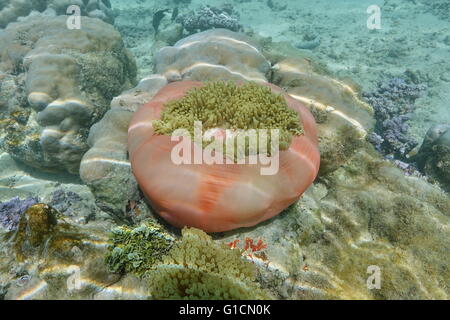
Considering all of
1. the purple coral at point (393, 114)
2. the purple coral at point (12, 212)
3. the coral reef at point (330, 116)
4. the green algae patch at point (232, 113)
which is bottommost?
the purple coral at point (12, 212)

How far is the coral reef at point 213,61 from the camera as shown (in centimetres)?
476

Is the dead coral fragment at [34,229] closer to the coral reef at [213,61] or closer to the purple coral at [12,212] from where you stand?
the purple coral at [12,212]

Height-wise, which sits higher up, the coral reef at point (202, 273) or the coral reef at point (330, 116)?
the coral reef at point (330, 116)

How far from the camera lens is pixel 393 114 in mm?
6719

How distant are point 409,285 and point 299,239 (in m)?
1.06

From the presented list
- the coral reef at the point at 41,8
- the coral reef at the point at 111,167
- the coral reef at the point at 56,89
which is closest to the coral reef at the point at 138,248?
the coral reef at the point at 111,167

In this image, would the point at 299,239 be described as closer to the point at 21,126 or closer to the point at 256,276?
the point at 256,276

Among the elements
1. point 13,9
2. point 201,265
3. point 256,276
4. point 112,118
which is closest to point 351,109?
point 256,276

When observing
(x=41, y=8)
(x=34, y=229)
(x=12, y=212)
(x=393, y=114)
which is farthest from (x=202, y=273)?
(x=41, y=8)

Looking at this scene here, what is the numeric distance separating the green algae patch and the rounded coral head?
0.18 meters

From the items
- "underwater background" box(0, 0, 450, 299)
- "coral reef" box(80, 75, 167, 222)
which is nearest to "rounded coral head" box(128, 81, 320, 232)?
"underwater background" box(0, 0, 450, 299)

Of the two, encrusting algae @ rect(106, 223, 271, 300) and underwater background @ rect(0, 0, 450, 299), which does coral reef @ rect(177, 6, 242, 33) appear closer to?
underwater background @ rect(0, 0, 450, 299)

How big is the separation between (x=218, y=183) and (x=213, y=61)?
295 centimetres

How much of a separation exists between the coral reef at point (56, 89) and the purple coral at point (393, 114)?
5.05m
